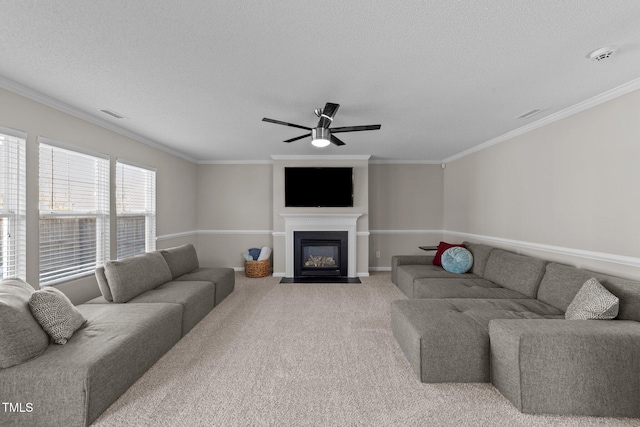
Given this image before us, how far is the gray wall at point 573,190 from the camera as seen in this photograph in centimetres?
261

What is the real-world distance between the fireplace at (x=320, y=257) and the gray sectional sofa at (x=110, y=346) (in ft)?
7.13

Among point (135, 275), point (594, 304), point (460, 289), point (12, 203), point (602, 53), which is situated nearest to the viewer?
point (602, 53)

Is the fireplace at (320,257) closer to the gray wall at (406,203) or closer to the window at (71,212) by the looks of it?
the gray wall at (406,203)

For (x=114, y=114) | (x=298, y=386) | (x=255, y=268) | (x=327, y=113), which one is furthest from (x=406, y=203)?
(x=114, y=114)

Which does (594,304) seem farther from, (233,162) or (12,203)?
(233,162)

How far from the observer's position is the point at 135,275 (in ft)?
10.8

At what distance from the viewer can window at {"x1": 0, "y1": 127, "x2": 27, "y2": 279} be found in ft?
8.21

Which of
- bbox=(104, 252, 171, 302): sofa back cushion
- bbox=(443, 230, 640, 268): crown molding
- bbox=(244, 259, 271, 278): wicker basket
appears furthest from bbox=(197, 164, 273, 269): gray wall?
bbox=(443, 230, 640, 268): crown molding

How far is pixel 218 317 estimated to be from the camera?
3.62 meters

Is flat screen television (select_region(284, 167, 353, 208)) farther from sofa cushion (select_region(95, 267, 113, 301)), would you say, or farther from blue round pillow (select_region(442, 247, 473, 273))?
sofa cushion (select_region(95, 267, 113, 301))

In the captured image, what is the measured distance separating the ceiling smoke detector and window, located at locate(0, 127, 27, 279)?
4652 millimetres

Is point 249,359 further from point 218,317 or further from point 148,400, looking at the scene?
point 218,317

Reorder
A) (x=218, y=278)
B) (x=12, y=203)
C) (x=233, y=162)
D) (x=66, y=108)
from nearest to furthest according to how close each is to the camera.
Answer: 1. (x=12, y=203)
2. (x=66, y=108)
3. (x=218, y=278)
4. (x=233, y=162)

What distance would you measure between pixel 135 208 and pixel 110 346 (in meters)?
2.78
